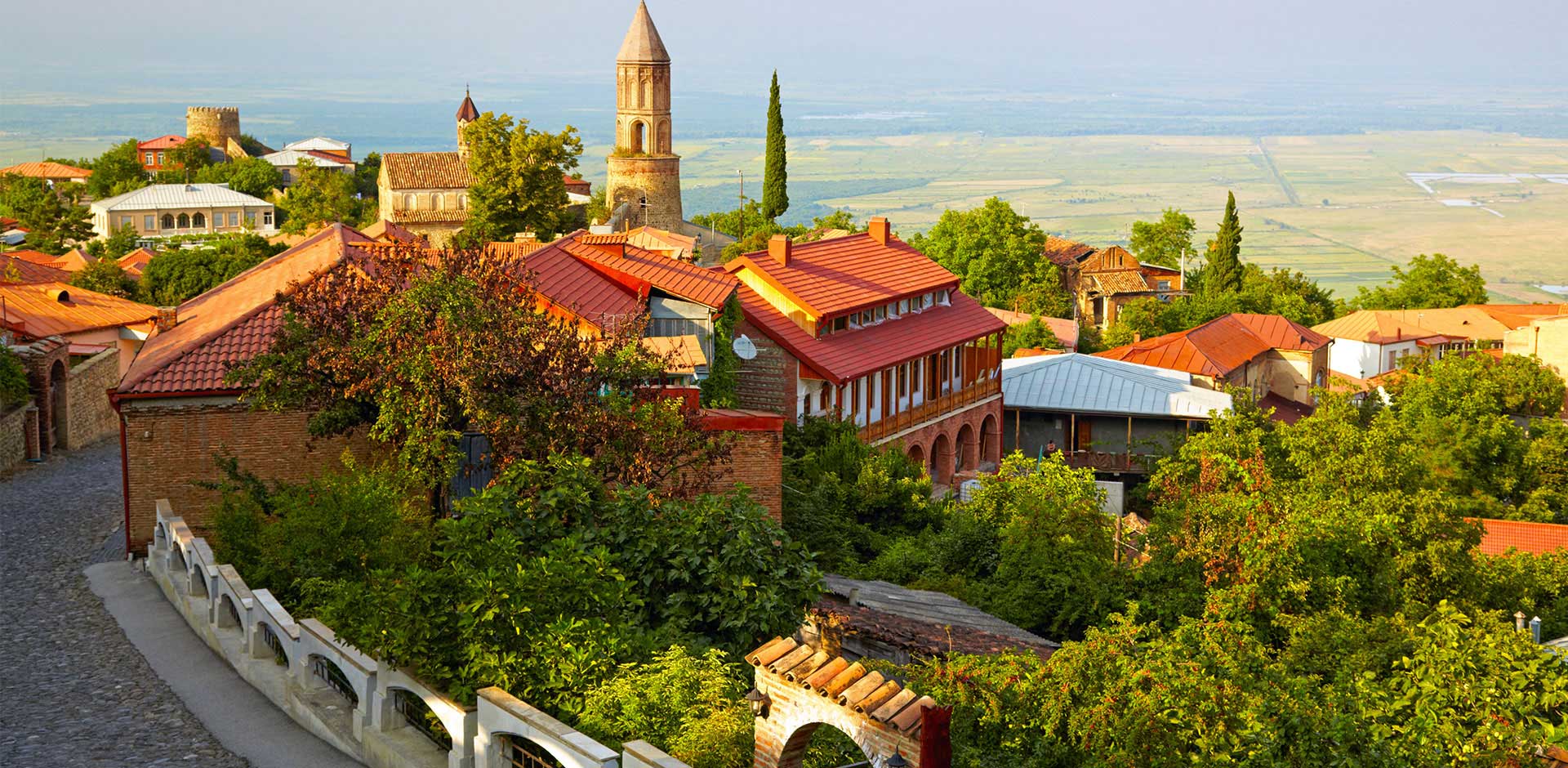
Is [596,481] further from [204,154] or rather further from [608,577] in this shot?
[204,154]

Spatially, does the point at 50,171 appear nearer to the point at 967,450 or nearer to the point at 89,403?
the point at 89,403

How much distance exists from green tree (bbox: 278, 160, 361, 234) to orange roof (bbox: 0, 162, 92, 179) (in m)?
17.8

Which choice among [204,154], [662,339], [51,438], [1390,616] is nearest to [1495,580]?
[1390,616]

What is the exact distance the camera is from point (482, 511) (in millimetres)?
12625

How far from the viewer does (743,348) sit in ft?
95.9

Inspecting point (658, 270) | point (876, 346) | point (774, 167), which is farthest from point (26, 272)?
point (774, 167)

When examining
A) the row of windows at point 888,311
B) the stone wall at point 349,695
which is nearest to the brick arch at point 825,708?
the stone wall at point 349,695

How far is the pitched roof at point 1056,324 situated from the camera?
58.6 m

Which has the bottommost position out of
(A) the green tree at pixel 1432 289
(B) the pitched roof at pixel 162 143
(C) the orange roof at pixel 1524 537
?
(C) the orange roof at pixel 1524 537

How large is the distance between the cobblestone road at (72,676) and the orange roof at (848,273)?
15923 mm

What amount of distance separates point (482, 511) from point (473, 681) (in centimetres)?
267

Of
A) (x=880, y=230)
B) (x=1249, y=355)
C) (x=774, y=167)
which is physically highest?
(x=774, y=167)

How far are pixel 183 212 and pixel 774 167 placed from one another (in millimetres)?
42647

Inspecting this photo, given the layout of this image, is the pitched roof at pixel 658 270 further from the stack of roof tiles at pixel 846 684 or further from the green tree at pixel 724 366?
the stack of roof tiles at pixel 846 684
